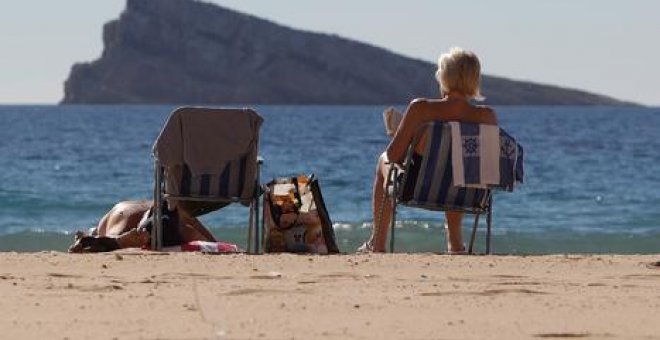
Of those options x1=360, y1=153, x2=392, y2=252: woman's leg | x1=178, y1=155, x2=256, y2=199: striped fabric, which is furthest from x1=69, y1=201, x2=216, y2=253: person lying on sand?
x1=360, y1=153, x2=392, y2=252: woman's leg

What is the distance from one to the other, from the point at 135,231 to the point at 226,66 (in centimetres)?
12307

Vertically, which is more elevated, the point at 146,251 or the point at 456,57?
the point at 456,57

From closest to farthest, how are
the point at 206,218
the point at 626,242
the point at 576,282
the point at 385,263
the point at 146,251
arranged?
the point at 576,282 → the point at 385,263 → the point at 146,251 → the point at 626,242 → the point at 206,218

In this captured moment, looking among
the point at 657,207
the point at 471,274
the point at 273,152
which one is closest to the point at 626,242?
the point at 657,207

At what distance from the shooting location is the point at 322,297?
511 centimetres

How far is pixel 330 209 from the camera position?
16156mm

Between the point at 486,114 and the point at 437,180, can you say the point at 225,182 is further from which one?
the point at 486,114

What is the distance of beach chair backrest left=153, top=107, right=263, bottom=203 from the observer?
7098 millimetres

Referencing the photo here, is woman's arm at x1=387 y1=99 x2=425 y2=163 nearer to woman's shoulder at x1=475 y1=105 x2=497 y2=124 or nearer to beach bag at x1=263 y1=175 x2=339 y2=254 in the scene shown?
woman's shoulder at x1=475 y1=105 x2=497 y2=124

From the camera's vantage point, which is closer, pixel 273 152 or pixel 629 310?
pixel 629 310

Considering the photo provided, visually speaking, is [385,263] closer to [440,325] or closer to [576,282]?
[576,282]

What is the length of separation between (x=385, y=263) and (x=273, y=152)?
2731 centimetres

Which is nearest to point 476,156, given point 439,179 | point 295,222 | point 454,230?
point 439,179

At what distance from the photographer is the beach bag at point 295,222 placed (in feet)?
23.9
